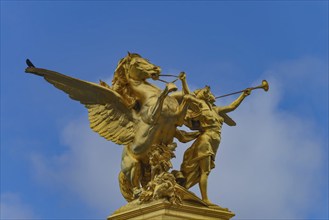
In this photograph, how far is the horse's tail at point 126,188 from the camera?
50.6 ft

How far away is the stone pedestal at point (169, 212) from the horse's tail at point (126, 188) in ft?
1.77

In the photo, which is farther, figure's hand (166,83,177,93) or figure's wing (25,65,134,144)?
figure's wing (25,65,134,144)

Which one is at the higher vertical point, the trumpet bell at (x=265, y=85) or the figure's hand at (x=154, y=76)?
the trumpet bell at (x=265, y=85)

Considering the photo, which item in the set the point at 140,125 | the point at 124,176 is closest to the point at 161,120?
the point at 140,125

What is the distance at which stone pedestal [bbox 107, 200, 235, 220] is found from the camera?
1412 centimetres

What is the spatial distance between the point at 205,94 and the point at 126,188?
2.39 metres

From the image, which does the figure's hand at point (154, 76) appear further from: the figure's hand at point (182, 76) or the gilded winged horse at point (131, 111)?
the figure's hand at point (182, 76)

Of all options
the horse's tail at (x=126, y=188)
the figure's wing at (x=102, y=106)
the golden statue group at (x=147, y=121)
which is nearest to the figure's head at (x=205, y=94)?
the golden statue group at (x=147, y=121)

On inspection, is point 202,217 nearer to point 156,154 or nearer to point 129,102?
point 156,154

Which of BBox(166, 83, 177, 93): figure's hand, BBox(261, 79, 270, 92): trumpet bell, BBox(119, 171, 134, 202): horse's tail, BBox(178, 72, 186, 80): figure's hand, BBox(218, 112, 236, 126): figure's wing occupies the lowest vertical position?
BBox(119, 171, 134, 202): horse's tail

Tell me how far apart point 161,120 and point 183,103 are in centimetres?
53

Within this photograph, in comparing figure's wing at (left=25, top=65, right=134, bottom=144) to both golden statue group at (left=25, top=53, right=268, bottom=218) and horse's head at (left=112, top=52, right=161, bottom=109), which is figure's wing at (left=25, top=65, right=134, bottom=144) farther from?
horse's head at (left=112, top=52, right=161, bottom=109)

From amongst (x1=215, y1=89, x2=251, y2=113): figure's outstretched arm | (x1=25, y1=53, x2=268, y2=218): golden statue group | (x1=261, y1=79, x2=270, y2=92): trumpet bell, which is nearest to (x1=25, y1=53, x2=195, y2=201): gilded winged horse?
(x1=25, y1=53, x2=268, y2=218): golden statue group

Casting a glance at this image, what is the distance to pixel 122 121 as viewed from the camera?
15.5 m
